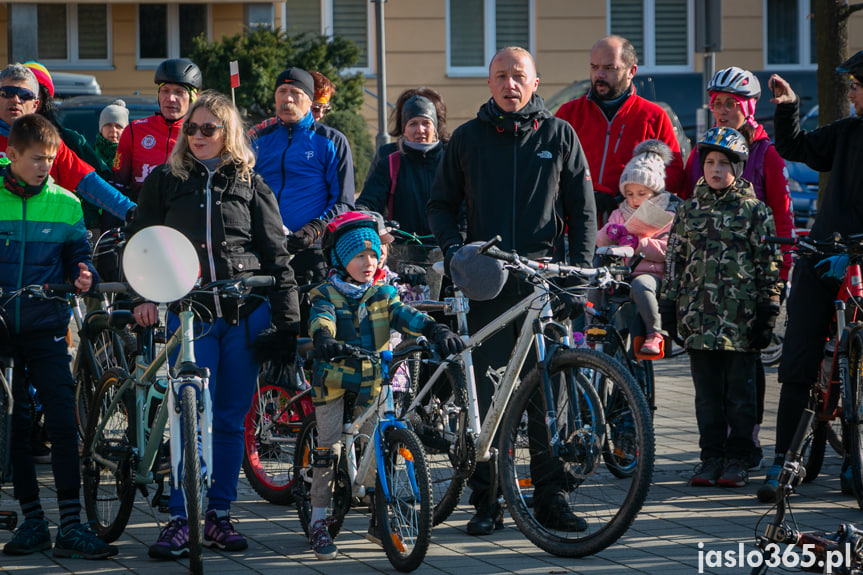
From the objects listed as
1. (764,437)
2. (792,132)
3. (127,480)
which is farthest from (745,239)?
Answer: (127,480)

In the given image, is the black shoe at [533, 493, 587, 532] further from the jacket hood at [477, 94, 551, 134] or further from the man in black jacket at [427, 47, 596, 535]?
the jacket hood at [477, 94, 551, 134]

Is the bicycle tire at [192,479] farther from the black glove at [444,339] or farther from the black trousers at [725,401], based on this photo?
the black trousers at [725,401]

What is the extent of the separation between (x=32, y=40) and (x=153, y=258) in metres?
19.8

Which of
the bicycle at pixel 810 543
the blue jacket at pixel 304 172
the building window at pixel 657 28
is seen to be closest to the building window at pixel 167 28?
the building window at pixel 657 28

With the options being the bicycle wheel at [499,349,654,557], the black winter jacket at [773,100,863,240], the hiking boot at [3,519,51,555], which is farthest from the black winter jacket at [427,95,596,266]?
the hiking boot at [3,519,51,555]

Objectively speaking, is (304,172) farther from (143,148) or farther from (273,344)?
(273,344)

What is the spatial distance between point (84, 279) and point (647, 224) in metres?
3.29

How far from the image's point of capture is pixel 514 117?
6.25 meters

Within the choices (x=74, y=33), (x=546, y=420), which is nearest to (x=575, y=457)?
(x=546, y=420)

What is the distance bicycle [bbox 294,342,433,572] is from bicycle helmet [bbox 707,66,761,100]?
287 centimetres

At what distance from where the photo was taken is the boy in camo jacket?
7070 millimetres

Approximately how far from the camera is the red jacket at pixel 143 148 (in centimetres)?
772

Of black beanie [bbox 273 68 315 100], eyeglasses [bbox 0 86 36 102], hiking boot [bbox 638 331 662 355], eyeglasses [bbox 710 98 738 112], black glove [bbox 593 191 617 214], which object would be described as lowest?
hiking boot [bbox 638 331 662 355]

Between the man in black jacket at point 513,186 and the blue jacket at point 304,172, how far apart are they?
5.02 feet
